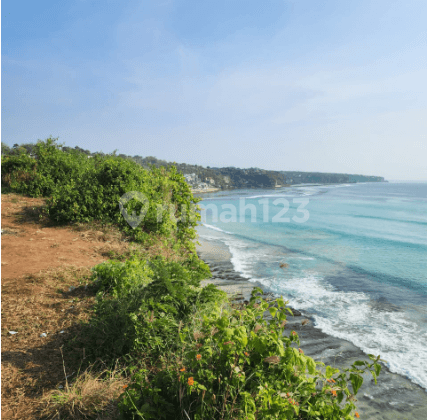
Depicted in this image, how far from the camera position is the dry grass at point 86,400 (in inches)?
112

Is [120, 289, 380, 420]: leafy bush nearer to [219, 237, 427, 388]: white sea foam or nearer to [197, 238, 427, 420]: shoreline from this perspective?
[197, 238, 427, 420]: shoreline

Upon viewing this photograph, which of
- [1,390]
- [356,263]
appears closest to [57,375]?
[1,390]

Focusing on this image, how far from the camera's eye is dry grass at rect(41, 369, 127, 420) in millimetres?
2838

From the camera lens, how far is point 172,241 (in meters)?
9.97

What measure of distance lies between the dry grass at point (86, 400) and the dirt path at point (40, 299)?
164 mm

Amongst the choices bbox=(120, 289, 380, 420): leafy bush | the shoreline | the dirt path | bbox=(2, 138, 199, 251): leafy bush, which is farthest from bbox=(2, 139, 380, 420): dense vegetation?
bbox=(2, 138, 199, 251): leafy bush

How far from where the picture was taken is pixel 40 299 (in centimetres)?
521

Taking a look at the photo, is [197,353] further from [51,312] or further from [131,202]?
Answer: [131,202]

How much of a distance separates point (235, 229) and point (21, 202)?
15571 mm

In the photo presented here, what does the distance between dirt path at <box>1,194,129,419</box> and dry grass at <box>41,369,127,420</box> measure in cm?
16

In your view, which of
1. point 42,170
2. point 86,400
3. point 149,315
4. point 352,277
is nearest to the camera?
point 86,400

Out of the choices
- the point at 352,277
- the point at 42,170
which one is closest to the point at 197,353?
the point at 352,277

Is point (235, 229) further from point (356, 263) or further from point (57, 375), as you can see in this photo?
point (57, 375)

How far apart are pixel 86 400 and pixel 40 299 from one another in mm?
2959
